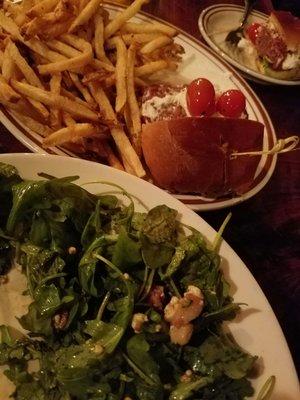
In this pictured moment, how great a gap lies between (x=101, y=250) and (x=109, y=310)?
0.51 feet

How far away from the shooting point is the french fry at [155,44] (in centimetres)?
195

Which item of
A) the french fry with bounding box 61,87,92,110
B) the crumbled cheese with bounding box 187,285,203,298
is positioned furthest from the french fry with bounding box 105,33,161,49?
the crumbled cheese with bounding box 187,285,203,298

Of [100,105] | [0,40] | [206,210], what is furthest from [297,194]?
[0,40]

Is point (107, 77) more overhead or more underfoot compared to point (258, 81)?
more underfoot

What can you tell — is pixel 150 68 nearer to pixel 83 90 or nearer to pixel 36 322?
pixel 83 90

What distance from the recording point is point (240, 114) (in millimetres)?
1911

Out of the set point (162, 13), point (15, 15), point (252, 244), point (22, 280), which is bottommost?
point (22, 280)

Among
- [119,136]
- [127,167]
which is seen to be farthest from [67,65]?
[127,167]

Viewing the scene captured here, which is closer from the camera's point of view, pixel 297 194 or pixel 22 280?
pixel 22 280

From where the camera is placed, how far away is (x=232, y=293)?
1271mm

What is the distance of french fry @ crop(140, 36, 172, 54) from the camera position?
195 cm

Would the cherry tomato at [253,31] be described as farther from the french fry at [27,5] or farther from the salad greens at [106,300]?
the salad greens at [106,300]

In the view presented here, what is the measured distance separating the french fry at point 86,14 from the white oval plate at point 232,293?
0.70 meters

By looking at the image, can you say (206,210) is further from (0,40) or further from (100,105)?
(0,40)
